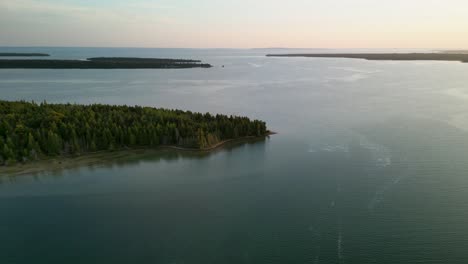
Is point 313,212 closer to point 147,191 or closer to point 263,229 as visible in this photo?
point 263,229

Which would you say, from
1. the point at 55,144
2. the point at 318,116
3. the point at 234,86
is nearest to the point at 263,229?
the point at 55,144

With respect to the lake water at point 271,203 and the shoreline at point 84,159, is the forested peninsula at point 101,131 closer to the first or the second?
the shoreline at point 84,159

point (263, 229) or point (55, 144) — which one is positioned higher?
point (55, 144)

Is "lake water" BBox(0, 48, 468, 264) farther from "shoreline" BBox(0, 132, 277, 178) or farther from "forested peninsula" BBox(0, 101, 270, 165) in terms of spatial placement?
"forested peninsula" BBox(0, 101, 270, 165)

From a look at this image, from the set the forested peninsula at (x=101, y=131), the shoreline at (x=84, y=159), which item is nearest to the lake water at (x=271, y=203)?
the shoreline at (x=84, y=159)

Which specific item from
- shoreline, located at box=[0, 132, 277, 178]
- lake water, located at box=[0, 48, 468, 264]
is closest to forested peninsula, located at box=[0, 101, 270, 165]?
shoreline, located at box=[0, 132, 277, 178]

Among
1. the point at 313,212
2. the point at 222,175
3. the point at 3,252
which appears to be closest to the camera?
the point at 3,252
